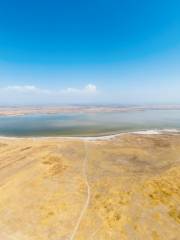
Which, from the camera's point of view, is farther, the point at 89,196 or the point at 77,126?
the point at 77,126

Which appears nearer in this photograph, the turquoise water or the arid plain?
the arid plain

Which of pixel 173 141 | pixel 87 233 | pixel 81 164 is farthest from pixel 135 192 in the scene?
pixel 173 141

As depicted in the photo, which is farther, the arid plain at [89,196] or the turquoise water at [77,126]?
the turquoise water at [77,126]

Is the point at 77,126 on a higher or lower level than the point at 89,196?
higher

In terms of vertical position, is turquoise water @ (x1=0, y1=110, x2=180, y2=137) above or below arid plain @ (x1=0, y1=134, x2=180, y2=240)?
above

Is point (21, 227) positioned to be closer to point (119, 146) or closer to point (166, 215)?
point (166, 215)

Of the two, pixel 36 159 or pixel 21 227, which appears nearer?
pixel 21 227

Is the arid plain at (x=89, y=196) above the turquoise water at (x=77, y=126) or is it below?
below

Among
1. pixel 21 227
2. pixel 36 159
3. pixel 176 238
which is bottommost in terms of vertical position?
pixel 176 238
